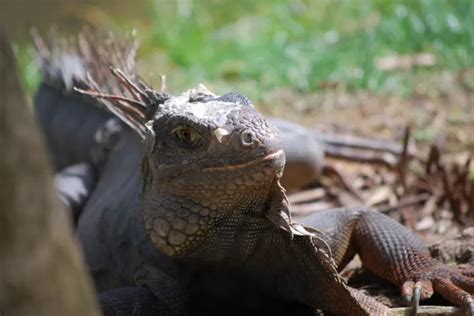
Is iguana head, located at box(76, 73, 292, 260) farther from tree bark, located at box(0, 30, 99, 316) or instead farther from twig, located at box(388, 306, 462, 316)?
tree bark, located at box(0, 30, 99, 316)

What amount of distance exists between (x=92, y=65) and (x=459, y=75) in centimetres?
334

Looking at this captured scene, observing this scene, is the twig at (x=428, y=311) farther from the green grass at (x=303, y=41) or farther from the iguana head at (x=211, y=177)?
the green grass at (x=303, y=41)

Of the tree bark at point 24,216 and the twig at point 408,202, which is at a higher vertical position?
the tree bark at point 24,216

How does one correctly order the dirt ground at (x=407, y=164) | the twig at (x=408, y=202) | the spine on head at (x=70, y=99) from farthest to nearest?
the spine on head at (x=70, y=99)
the twig at (x=408, y=202)
the dirt ground at (x=407, y=164)

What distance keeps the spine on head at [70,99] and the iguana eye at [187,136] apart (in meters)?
1.70

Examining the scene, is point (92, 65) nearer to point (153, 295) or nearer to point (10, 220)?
point (153, 295)

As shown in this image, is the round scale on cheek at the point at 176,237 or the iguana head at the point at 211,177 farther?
the round scale on cheek at the point at 176,237

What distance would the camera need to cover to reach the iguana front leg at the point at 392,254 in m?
2.51

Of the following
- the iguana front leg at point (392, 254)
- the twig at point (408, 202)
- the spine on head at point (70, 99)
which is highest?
the spine on head at point (70, 99)

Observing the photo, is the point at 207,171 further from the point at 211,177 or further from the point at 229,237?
the point at 229,237

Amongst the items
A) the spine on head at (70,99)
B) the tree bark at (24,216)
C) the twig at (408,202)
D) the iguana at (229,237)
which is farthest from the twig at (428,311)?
the spine on head at (70,99)

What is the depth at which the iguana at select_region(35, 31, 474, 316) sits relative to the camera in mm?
2326

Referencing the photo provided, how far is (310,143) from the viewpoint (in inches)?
197

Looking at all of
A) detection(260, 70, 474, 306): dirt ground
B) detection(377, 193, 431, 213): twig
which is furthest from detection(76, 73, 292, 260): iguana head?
detection(377, 193, 431, 213): twig
